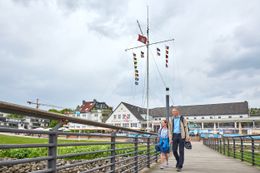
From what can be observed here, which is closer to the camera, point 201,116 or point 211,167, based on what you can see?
point 211,167

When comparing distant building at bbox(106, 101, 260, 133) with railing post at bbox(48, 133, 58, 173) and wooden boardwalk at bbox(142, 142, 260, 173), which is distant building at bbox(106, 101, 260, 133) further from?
railing post at bbox(48, 133, 58, 173)

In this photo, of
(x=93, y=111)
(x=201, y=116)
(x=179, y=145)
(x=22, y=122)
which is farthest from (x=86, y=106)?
(x=22, y=122)

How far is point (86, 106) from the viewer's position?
110 m

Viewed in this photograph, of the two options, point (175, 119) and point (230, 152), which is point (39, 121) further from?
point (230, 152)

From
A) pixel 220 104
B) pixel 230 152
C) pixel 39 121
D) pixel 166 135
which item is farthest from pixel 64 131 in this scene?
pixel 220 104

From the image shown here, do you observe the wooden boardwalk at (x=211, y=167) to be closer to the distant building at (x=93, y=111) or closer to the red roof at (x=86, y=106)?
the distant building at (x=93, y=111)

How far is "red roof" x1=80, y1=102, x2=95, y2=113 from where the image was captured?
106 metres

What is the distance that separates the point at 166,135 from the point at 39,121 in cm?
723

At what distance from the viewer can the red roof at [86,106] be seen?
106m

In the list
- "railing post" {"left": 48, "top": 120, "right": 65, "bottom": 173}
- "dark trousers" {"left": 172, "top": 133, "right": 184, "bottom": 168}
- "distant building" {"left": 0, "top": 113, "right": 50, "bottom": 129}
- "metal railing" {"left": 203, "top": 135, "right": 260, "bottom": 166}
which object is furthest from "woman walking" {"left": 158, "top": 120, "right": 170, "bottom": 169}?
"distant building" {"left": 0, "top": 113, "right": 50, "bottom": 129}

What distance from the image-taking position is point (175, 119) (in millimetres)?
8586

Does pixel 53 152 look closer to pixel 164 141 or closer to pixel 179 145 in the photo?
pixel 179 145

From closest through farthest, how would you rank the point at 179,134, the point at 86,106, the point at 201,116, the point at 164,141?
the point at 179,134
the point at 164,141
the point at 201,116
the point at 86,106

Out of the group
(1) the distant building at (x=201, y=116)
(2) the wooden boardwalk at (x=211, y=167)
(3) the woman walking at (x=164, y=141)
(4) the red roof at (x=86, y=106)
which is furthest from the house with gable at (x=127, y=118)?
(3) the woman walking at (x=164, y=141)
